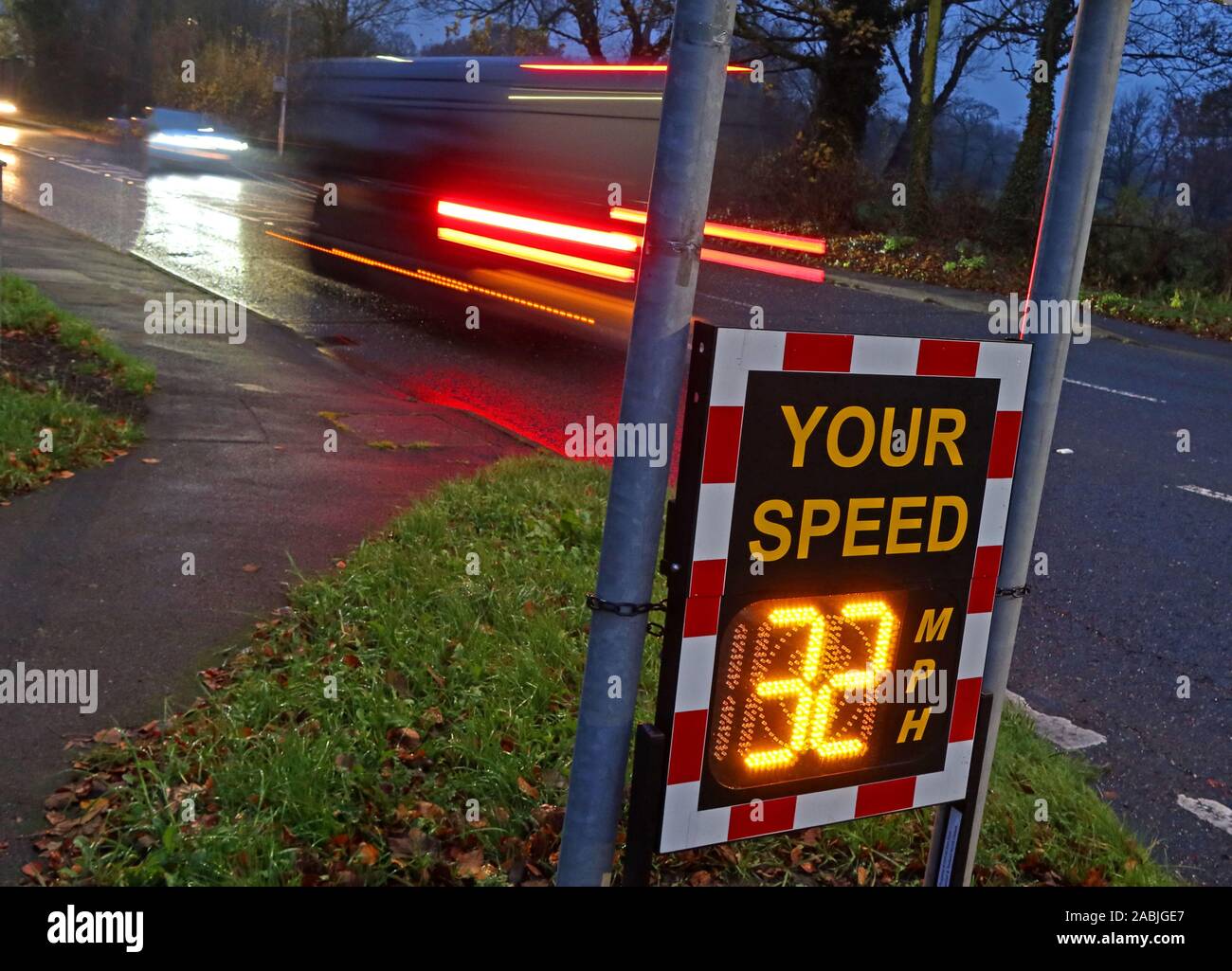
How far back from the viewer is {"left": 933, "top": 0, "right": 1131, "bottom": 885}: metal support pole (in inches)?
103

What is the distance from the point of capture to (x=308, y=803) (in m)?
3.54

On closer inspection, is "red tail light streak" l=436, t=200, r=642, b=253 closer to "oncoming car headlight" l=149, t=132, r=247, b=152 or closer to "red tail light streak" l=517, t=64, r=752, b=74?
"red tail light streak" l=517, t=64, r=752, b=74

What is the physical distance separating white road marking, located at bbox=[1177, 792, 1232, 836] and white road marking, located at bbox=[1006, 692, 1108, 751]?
0.40 m

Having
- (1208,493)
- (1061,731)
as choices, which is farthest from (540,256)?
(1061,731)

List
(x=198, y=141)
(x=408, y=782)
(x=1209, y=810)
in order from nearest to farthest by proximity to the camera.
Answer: (x=408, y=782) → (x=1209, y=810) → (x=198, y=141)

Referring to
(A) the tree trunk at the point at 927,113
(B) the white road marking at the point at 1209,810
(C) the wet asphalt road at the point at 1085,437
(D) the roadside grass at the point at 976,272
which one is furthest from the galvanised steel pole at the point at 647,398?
(A) the tree trunk at the point at 927,113

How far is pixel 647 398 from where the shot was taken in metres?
2.29

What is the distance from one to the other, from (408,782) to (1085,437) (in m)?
7.18

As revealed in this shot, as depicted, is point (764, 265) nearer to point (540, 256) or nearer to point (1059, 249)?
point (540, 256)

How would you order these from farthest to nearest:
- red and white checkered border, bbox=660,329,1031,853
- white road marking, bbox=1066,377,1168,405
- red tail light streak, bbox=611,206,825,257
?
1. red tail light streak, bbox=611,206,825,257
2. white road marking, bbox=1066,377,1168,405
3. red and white checkered border, bbox=660,329,1031,853

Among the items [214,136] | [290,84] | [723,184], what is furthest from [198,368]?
[214,136]

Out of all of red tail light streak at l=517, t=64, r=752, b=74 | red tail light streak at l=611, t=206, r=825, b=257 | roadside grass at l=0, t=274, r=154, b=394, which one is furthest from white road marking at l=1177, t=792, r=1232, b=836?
red tail light streak at l=611, t=206, r=825, b=257

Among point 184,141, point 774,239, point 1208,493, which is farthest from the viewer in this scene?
point 184,141
